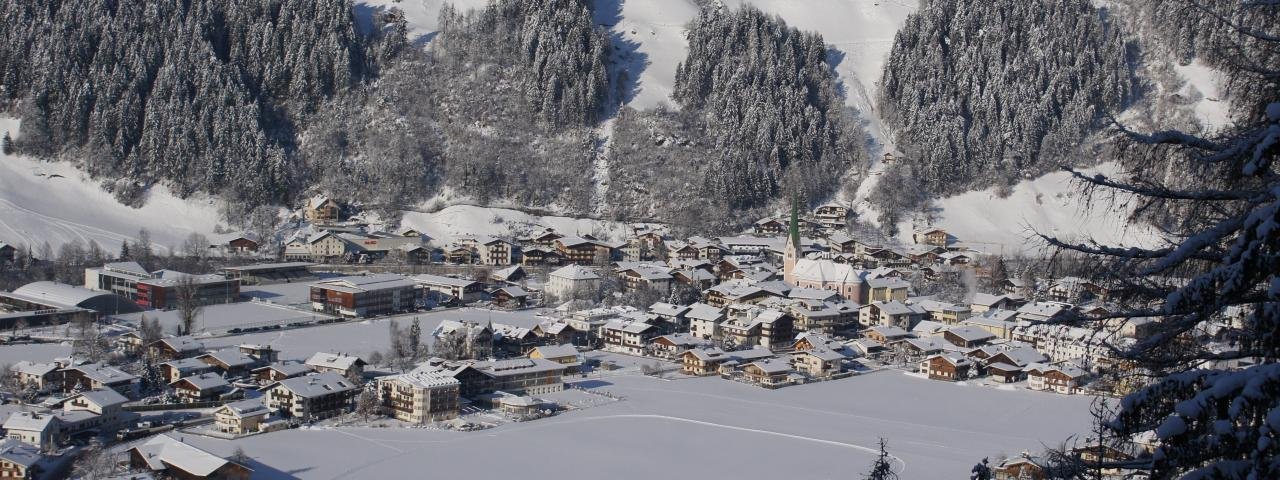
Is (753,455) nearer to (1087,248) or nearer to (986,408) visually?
(986,408)

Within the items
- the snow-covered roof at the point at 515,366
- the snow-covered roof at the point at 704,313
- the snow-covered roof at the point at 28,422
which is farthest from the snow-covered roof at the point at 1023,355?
the snow-covered roof at the point at 28,422

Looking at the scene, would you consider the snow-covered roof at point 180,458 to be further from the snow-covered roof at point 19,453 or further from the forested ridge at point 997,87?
the forested ridge at point 997,87

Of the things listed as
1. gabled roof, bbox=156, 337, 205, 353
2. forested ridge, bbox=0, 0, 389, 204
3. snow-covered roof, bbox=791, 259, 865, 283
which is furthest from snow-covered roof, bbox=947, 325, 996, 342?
forested ridge, bbox=0, 0, 389, 204

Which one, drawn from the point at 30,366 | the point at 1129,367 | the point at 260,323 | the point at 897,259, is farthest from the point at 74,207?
the point at 1129,367

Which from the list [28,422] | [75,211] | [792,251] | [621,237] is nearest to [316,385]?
[28,422]

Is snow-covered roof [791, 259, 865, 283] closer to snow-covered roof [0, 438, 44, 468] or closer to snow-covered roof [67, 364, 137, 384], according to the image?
snow-covered roof [67, 364, 137, 384]
